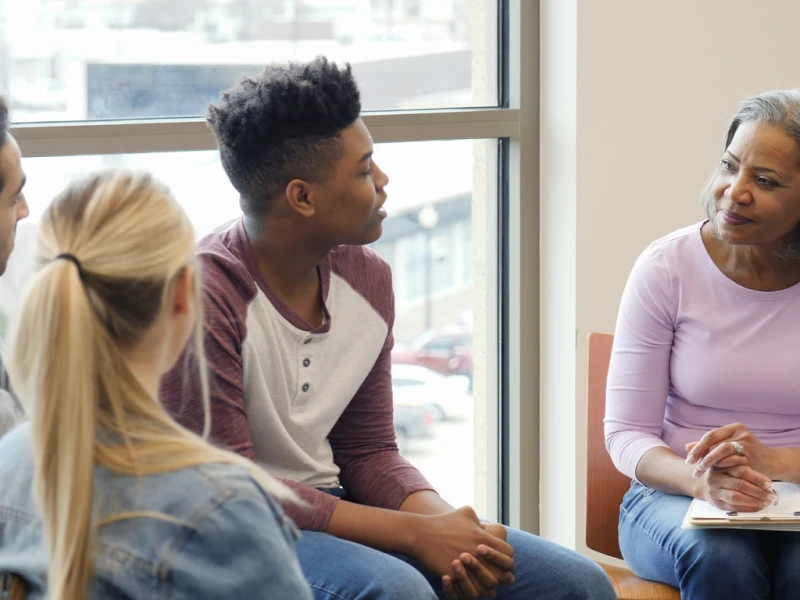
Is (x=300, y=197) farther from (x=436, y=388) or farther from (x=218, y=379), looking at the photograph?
(x=436, y=388)

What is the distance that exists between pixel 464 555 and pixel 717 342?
2.14ft

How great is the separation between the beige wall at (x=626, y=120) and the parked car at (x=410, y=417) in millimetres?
355

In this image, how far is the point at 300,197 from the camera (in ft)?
5.23

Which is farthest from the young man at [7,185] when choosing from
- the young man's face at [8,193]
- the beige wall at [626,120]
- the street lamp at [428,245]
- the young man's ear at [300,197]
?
the beige wall at [626,120]

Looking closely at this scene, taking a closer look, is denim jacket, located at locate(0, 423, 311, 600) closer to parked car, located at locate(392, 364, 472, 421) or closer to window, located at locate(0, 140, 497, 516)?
window, located at locate(0, 140, 497, 516)

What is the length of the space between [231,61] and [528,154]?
0.73 metres

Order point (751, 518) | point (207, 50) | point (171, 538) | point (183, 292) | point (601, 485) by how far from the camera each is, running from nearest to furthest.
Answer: point (171, 538), point (183, 292), point (751, 518), point (601, 485), point (207, 50)

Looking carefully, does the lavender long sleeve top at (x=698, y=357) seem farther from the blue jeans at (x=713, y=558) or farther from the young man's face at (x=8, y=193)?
the young man's face at (x=8, y=193)

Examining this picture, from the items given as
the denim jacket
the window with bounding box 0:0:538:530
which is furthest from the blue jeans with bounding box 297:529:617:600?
the window with bounding box 0:0:538:530

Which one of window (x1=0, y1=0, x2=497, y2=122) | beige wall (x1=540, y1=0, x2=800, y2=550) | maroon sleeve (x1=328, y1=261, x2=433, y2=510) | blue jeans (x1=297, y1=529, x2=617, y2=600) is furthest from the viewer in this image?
beige wall (x1=540, y1=0, x2=800, y2=550)

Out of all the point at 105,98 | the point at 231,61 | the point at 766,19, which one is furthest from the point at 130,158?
the point at 766,19

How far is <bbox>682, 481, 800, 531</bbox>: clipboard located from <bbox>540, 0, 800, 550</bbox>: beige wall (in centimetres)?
75

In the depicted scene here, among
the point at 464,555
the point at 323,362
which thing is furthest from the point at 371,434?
the point at 464,555

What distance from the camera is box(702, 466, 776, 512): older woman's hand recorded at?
1600 millimetres
